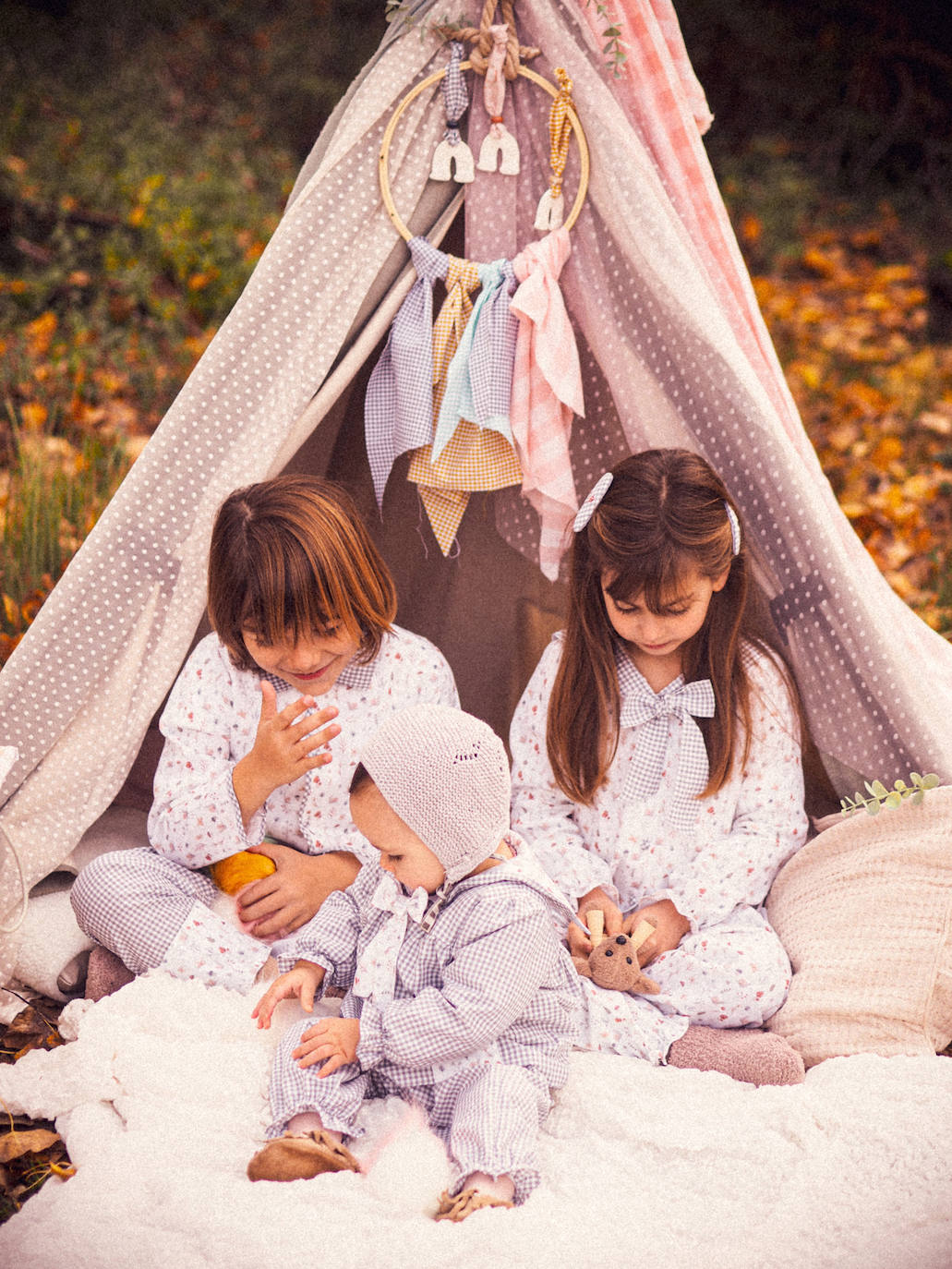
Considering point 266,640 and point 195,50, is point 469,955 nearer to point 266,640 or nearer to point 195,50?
point 266,640

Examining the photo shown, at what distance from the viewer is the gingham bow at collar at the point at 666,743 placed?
2.35m

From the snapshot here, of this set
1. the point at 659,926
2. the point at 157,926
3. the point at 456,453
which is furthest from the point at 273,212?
the point at 659,926

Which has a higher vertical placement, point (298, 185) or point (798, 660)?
point (298, 185)

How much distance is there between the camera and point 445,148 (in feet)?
8.11

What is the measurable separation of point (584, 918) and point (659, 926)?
0.15 metres

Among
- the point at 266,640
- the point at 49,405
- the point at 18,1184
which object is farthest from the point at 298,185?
the point at 49,405

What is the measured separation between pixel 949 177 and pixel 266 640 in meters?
6.67

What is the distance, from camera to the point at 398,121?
7.91 ft

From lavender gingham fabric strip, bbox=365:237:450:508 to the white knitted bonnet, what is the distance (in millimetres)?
886

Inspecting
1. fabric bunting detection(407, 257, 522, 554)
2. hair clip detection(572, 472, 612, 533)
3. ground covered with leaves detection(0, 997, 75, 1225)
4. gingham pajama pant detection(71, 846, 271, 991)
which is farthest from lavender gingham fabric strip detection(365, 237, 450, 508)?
ground covered with leaves detection(0, 997, 75, 1225)

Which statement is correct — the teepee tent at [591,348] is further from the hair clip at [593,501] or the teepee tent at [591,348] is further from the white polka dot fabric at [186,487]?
the hair clip at [593,501]

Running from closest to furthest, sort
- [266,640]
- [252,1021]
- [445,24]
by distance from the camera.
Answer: [252,1021] → [266,640] → [445,24]

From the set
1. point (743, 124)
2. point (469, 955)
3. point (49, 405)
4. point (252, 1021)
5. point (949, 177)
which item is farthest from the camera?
point (743, 124)

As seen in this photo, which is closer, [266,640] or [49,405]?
[266,640]
